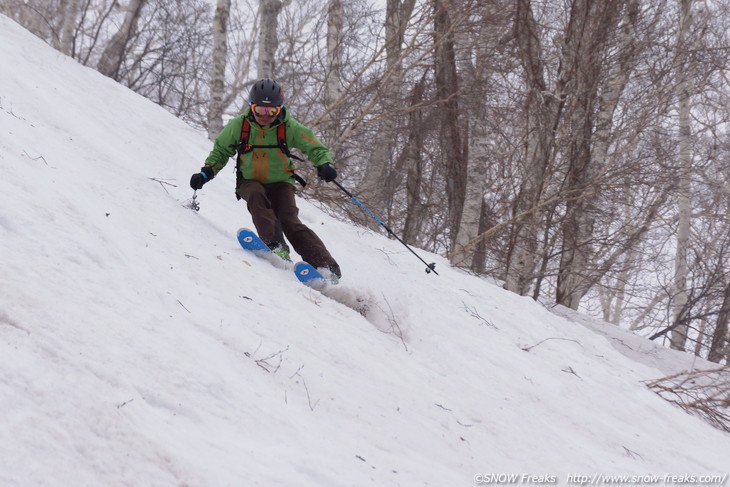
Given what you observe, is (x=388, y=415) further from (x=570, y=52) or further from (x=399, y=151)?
(x=399, y=151)

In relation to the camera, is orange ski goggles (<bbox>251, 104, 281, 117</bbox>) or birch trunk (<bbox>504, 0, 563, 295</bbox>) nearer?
orange ski goggles (<bbox>251, 104, 281, 117</bbox>)

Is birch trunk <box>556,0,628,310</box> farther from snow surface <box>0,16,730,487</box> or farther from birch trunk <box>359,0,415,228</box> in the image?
snow surface <box>0,16,730,487</box>

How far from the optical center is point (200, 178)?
183 inches

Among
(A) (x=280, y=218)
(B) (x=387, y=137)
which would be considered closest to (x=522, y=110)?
(B) (x=387, y=137)

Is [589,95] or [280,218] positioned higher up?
[589,95]

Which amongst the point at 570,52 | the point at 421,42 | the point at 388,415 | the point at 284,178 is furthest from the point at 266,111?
the point at 570,52

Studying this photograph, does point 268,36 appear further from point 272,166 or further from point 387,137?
point 272,166

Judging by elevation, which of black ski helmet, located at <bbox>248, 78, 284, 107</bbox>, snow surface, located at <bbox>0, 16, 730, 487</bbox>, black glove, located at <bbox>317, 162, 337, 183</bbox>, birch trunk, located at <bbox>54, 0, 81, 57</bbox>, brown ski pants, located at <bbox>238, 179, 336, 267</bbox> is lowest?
snow surface, located at <bbox>0, 16, 730, 487</bbox>

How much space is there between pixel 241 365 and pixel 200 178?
246 cm

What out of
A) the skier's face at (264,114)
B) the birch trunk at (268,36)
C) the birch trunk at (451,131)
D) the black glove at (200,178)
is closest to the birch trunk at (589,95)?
the birch trunk at (451,131)

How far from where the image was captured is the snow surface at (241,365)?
5.82 feet

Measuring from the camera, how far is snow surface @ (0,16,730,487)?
1772 millimetres

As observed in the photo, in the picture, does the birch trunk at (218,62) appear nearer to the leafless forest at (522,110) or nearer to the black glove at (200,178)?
the leafless forest at (522,110)

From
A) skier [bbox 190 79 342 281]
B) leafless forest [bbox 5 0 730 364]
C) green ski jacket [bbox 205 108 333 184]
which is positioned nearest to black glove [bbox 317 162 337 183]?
skier [bbox 190 79 342 281]
